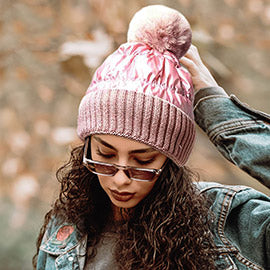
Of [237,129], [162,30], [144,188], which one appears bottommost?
[144,188]

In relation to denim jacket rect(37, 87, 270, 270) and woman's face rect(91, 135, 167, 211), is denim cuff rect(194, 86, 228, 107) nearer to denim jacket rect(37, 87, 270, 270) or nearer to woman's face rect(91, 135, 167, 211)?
denim jacket rect(37, 87, 270, 270)

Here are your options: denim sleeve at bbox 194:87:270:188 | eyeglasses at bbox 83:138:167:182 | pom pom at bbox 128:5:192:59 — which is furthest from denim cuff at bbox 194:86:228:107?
eyeglasses at bbox 83:138:167:182

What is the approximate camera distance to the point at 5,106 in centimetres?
342

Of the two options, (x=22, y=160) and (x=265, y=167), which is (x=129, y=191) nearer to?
(x=265, y=167)

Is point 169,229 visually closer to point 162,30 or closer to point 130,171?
point 130,171

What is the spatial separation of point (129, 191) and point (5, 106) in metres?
2.33

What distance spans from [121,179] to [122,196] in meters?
0.06

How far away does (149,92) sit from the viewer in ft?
4.07

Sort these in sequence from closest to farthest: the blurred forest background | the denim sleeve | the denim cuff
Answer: the denim sleeve
the denim cuff
the blurred forest background

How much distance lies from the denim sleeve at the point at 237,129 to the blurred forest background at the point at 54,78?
6.75ft

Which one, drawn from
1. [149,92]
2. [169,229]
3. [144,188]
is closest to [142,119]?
[149,92]

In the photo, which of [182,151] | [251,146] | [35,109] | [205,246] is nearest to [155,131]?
[182,151]

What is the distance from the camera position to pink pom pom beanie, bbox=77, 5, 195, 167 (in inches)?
48.9

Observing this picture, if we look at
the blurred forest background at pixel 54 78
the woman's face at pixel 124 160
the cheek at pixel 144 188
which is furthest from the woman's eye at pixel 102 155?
the blurred forest background at pixel 54 78
